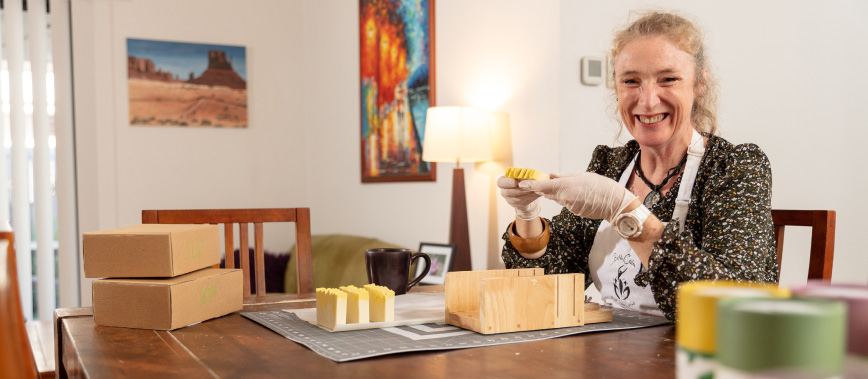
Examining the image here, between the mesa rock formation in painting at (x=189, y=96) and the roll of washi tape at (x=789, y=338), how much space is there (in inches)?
181

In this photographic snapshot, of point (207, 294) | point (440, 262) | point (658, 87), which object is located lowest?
point (440, 262)

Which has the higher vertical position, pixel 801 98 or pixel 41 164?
pixel 801 98

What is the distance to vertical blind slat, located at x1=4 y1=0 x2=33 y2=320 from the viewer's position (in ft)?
14.1

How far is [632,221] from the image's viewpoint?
1265 millimetres

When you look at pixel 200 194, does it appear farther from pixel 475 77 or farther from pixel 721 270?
pixel 721 270

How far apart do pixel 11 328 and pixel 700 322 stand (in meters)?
0.72

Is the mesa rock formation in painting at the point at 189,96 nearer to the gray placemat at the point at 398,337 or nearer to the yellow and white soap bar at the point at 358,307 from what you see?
the gray placemat at the point at 398,337

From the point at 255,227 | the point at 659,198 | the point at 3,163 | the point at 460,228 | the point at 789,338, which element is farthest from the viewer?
the point at 3,163

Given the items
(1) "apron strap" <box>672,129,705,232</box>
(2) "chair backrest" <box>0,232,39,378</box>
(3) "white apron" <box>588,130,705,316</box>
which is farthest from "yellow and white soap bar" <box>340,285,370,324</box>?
(1) "apron strap" <box>672,129,705,232</box>

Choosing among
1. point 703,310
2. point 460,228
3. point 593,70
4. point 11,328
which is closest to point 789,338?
point 703,310

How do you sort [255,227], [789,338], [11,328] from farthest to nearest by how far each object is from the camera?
[255,227] < [11,328] < [789,338]

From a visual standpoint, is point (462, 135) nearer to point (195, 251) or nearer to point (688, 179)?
point (688, 179)

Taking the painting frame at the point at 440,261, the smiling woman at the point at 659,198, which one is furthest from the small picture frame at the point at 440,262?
the smiling woman at the point at 659,198

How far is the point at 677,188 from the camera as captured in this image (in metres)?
1.51
